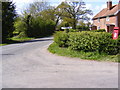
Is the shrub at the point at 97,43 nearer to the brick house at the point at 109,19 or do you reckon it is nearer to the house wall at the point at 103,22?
the brick house at the point at 109,19

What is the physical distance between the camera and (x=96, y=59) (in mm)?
10430

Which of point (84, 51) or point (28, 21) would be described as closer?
point (84, 51)

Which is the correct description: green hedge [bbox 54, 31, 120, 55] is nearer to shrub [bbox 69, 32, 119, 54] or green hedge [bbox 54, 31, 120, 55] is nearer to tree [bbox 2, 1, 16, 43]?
shrub [bbox 69, 32, 119, 54]

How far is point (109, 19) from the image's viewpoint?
36250 millimetres

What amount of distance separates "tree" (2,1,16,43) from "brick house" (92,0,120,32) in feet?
60.2

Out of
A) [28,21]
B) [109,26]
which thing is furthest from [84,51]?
[28,21]

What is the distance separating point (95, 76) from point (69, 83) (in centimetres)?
139

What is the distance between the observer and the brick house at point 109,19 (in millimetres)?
33531

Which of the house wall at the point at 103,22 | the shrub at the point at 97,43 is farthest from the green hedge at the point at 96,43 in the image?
the house wall at the point at 103,22

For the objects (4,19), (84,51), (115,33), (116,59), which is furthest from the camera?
(4,19)

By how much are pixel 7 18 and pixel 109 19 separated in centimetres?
1968

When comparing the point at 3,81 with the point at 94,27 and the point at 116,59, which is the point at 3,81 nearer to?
the point at 116,59

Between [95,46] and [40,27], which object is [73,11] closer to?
[40,27]

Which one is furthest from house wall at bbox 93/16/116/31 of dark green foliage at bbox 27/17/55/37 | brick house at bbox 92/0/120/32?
dark green foliage at bbox 27/17/55/37
